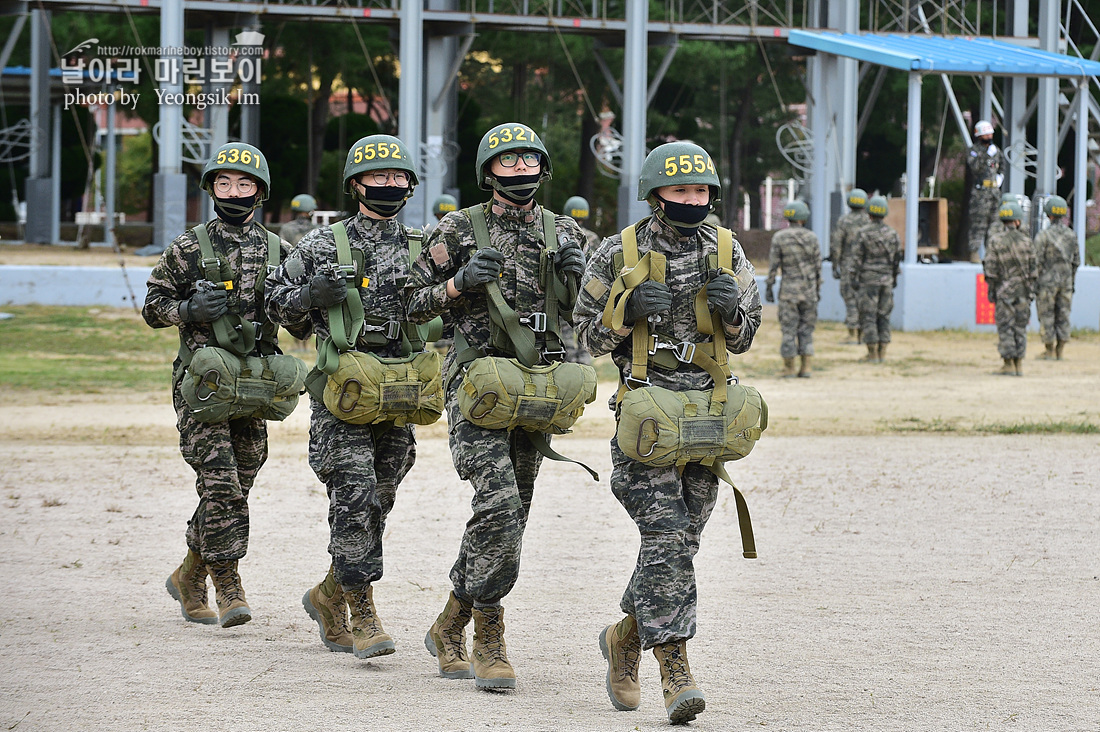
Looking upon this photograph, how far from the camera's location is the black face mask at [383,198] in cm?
654

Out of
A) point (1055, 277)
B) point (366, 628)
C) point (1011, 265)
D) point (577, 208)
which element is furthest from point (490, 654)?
point (1055, 277)

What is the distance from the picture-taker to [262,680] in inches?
233

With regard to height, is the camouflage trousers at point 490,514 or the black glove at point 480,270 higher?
the black glove at point 480,270

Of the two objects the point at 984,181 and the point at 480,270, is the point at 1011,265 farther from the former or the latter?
the point at 480,270

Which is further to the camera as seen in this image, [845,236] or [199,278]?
[845,236]

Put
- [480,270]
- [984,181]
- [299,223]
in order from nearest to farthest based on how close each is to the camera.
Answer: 1. [480,270]
2. [299,223]
3. [984,181]

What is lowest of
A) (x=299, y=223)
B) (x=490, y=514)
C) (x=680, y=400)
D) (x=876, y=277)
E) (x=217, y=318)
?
(x=490, y=514)

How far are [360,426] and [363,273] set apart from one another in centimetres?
68

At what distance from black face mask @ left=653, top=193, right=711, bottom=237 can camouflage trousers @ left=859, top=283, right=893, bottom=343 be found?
14.8 m

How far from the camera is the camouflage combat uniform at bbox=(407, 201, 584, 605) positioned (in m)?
5.89

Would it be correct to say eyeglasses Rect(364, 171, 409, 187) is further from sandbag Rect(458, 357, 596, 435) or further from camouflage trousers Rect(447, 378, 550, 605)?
camouflage trousers Rect(447, 378, 550, 605)

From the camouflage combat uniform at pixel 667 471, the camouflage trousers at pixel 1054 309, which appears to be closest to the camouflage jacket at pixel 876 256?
the camouflage trousers at pixel 1054 309

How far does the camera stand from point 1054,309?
68.9ft

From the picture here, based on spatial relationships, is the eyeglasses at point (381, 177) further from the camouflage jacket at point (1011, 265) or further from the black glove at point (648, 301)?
the camouflage jacket at point (1011, 265)
